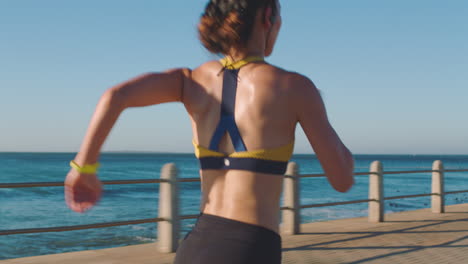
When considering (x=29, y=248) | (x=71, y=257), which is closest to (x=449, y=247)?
(x=71, y=257)

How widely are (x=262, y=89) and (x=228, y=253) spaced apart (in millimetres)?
413

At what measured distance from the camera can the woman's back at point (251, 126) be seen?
1359 millimetres

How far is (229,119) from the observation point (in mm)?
1388

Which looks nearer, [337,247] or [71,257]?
[71,257]

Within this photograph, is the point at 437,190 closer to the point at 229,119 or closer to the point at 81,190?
the point at 229,119

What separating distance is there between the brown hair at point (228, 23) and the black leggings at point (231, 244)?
450 mm

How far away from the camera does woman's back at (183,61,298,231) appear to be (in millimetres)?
1359

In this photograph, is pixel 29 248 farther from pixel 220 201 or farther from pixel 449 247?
pixel 220 201

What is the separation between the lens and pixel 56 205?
34.8 m

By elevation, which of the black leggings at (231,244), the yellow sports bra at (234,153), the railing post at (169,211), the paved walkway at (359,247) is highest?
the yellow sports bra at (234,153)

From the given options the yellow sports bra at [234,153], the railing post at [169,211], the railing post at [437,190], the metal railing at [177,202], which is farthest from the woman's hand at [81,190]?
the railing post at [437,190]

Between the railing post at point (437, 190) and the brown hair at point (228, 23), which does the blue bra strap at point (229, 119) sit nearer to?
the brown hair at point (228, 23)

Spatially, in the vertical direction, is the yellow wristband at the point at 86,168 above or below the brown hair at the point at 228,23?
below

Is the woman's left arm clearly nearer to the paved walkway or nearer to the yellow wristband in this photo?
the yellow wristband
